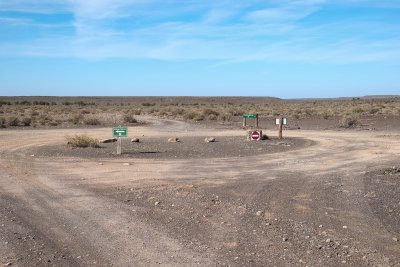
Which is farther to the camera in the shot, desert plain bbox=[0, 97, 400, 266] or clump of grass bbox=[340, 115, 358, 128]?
clump of grass bbox=[340, 115, 358, 128]

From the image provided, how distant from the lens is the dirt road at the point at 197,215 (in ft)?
20.6

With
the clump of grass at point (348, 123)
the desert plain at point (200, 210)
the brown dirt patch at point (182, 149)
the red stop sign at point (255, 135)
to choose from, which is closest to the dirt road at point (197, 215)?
the desert plain at point (200, 210)

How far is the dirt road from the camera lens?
20.6 feet

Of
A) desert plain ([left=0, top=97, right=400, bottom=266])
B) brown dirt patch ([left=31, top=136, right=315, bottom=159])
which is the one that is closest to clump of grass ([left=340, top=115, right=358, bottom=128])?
brown dirt patch ([left=31, top=136, right=315, bottom=159])

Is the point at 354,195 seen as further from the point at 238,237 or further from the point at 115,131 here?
the point at 115,131

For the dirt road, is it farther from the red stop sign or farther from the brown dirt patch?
the red stop sign

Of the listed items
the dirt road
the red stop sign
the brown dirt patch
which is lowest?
the dirt road

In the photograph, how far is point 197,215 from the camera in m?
8.36

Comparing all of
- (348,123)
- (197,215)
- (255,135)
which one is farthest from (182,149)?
(348,123)

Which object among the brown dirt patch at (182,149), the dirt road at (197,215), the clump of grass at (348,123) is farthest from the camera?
the clump of grass at (348,123)

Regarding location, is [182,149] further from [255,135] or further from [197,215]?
[197,215]

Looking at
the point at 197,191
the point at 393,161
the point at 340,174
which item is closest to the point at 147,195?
the point at 197,191

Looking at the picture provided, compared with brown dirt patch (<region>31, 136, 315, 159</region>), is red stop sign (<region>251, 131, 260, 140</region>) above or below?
above

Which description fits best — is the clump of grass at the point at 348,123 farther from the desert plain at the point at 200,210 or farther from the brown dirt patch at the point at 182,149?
the desert plain at the point at 200,210
